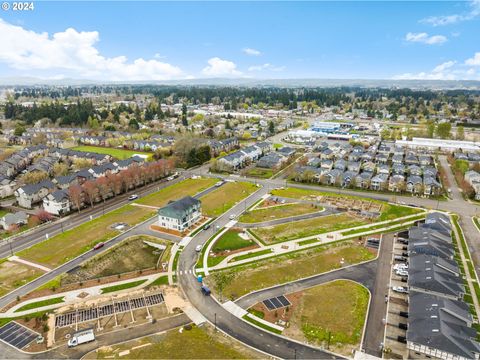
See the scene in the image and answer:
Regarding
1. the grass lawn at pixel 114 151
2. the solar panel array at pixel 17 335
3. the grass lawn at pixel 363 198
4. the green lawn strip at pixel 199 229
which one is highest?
the grass lawn at pixel 114 151

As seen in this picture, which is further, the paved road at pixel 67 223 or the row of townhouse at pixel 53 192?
the row of townhouse at pixel 53 192

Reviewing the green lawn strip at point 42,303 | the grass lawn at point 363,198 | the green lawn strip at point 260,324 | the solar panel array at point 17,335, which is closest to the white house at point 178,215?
the green lawn strip at point 42,303

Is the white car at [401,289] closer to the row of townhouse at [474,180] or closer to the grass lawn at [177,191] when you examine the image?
the row of townhouse at [474,180]

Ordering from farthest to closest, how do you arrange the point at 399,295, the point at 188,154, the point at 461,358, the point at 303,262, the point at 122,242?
1. the point at 188,154
2. the point at 122,242
3. the point at 303,262
4. the point at 399,295
5. the point at 461,358

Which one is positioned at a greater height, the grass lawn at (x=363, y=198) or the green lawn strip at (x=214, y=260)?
the grass lawn at (x=363, y=198)

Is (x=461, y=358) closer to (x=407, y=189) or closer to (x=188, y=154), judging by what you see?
(x=407, y=189)

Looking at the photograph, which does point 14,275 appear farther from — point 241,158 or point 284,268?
point 241,158

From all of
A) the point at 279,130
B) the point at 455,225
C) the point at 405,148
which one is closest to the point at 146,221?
the point at 455,225
